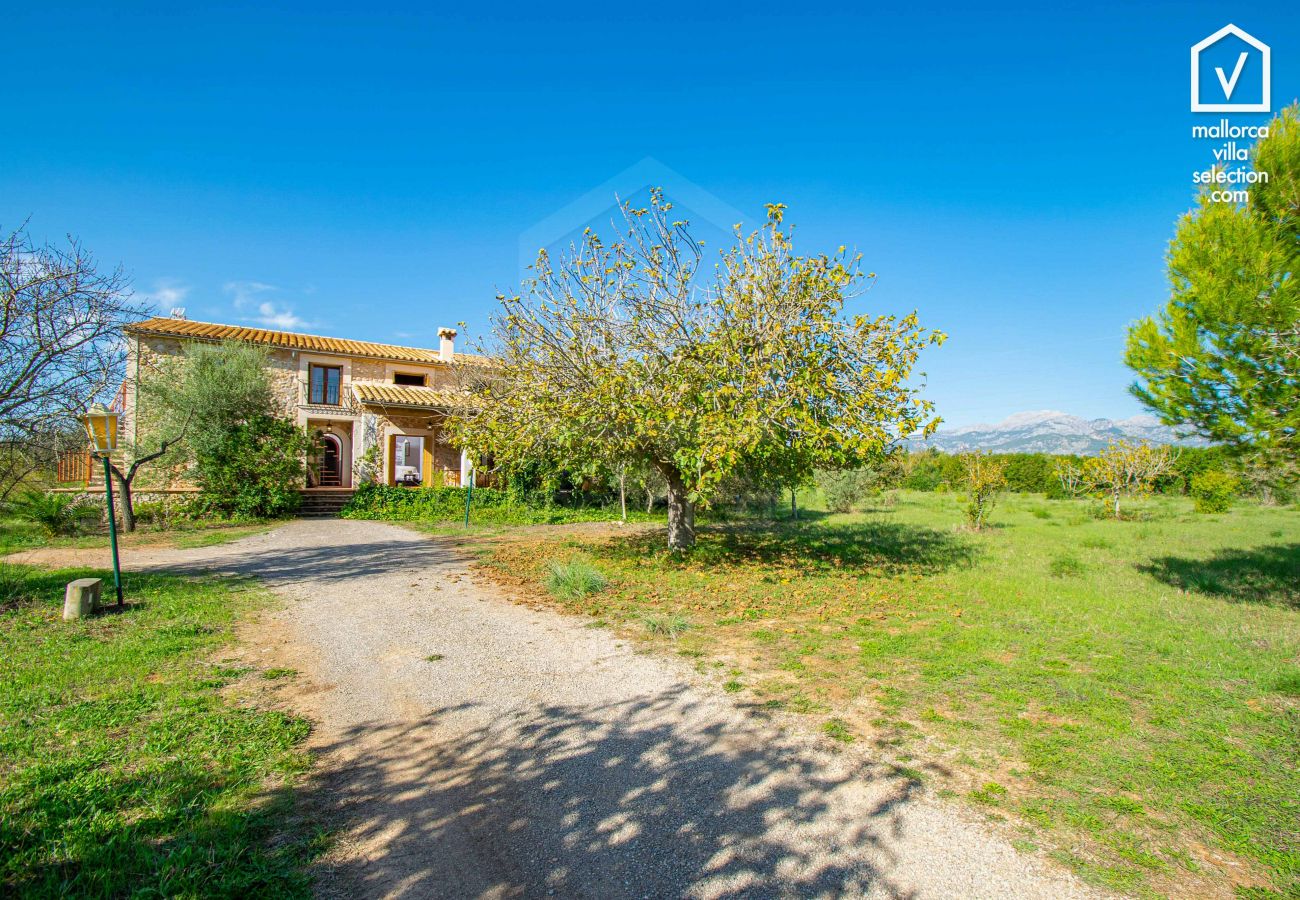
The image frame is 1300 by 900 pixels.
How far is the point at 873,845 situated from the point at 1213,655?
216 inches

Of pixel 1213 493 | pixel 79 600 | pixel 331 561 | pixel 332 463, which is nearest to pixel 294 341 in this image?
pixel 332 463

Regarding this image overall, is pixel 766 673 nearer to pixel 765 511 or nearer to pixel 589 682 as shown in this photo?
pixel 589 682

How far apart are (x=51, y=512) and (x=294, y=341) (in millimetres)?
11695

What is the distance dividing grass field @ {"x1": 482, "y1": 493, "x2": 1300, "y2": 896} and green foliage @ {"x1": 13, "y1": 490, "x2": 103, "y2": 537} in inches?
401

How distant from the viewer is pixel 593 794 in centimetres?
352

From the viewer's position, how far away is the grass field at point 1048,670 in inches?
127

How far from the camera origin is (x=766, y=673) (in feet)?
18.2

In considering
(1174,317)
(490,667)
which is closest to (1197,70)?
→ (1174,317)

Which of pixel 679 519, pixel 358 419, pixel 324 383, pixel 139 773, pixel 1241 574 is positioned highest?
pixel 324 383

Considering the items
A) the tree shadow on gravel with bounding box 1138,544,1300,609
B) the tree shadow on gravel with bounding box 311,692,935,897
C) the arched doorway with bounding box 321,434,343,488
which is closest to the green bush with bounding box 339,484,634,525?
the arched doorway with bounding box 321,434,343,488


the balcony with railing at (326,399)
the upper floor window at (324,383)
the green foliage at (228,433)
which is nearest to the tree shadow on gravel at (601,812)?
the green foliage at (228,433)

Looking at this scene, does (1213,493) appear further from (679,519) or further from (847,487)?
(679,519)

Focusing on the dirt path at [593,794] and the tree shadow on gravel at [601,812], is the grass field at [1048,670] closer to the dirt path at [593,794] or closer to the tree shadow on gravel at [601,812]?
the dirt path at [593,794]

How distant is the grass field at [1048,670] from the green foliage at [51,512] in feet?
33.4
